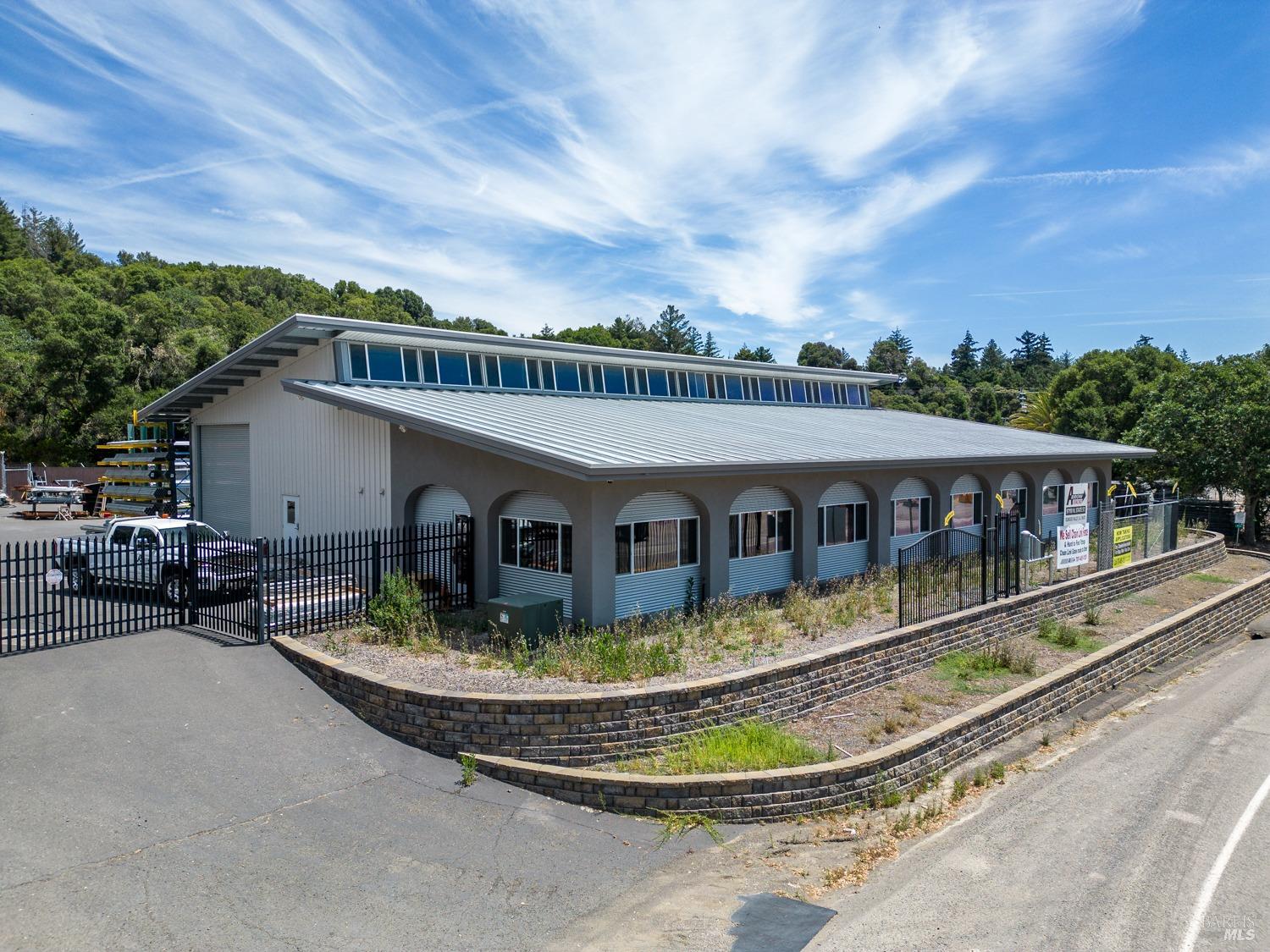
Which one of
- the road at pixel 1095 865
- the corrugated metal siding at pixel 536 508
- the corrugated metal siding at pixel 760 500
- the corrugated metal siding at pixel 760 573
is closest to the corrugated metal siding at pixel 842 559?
the corrugated metal siding at pixel 760 573

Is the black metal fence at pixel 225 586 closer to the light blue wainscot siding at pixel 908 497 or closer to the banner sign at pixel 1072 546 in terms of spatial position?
the light blue wainscot siding at pixel 908 497

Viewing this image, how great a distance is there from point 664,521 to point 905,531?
950cm

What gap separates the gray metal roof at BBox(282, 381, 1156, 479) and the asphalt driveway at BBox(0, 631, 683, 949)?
5.06 meters

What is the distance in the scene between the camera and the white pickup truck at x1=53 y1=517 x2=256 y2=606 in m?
13.4

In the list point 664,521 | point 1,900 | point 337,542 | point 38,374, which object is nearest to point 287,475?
point 337,542

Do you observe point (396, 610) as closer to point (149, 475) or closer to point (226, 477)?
point (226, 477)

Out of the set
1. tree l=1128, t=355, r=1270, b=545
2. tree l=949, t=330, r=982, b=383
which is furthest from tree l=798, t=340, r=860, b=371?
tree l=1128, t=355, r=1270, b=545

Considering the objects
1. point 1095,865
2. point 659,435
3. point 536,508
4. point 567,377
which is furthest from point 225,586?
point 1095,865

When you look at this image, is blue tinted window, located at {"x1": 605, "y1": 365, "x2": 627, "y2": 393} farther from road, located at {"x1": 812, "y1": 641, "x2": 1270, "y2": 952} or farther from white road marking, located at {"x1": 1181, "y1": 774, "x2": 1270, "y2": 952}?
white road marking, located at {"x1": 1181, "y1": 774, "x2": 1270, "y2": 952}

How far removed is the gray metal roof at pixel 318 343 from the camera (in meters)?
18.5

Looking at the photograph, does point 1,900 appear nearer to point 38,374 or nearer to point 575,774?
point 575,774

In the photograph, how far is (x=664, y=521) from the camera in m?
15.4

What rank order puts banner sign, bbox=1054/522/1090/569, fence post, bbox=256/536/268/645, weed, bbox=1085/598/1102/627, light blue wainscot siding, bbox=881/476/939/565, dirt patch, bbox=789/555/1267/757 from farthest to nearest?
1. light blue wainscot siding, bbox=881/476/939/565
2. banner sign, bbox=1054/522/1090/569
3. weed, bbox=1085/598/1102/627
4. fence post, bbox=256/536/268/645
5. dirt patch, bbox=789/555/1267/757

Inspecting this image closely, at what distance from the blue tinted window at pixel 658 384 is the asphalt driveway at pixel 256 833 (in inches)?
696
